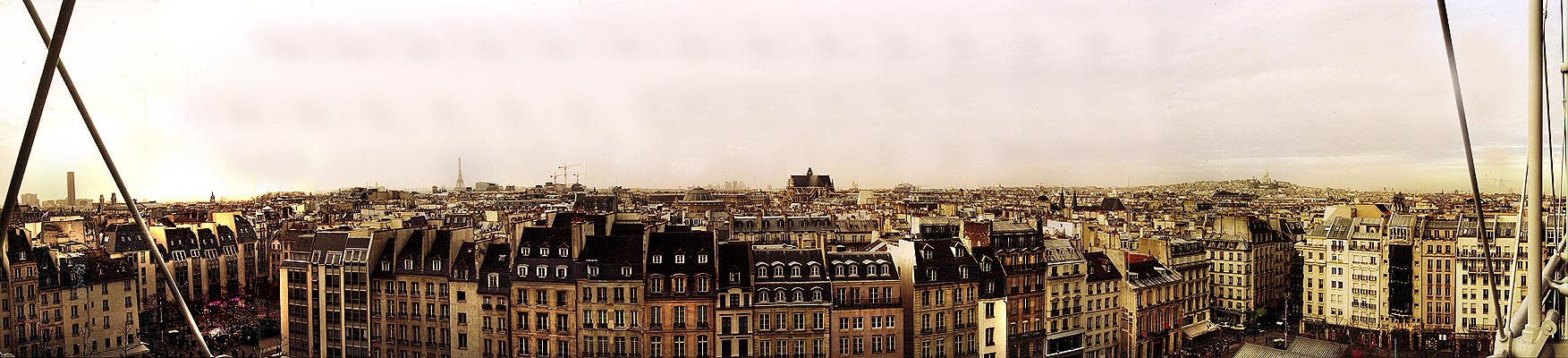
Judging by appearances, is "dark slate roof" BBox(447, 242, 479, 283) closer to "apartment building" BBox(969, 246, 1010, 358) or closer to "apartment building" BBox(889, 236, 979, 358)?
"apartment building" BBox(889, 236, 979, 358)

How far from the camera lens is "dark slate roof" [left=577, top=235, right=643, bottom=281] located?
619cm

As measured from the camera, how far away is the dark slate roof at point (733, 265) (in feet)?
20.3

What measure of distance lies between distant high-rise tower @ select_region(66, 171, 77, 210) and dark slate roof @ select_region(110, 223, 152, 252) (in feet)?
3.94

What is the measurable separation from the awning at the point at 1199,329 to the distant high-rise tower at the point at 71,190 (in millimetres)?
8023

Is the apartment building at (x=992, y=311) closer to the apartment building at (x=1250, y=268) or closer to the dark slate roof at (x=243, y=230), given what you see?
the apartment building at (x=1250, y=268)

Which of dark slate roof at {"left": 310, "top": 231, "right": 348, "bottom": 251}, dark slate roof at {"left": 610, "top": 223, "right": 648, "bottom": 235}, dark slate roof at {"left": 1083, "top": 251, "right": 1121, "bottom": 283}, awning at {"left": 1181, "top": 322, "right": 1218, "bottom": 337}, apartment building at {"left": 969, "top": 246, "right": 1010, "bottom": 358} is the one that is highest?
dark slate roof at {"left": 610, "top": 223, "right": 648, "bottom": 235}

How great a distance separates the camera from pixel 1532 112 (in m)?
0.99

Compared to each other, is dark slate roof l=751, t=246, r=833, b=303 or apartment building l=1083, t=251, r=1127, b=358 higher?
dark slate roof l=751, t=246, r=833, b=303

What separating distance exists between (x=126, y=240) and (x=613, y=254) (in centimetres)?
475

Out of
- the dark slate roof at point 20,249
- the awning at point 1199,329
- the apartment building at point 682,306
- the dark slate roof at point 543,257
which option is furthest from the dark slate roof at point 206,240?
the awning at point 1199,329

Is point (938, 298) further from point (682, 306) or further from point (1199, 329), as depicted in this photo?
point (1199, 329)

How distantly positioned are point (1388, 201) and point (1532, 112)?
21.5ft

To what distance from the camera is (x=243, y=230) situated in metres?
9.09

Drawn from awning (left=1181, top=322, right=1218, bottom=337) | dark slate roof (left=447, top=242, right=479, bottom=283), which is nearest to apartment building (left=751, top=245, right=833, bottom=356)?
dark slate roof (left=447, top=242, right=479, bottom=283)
